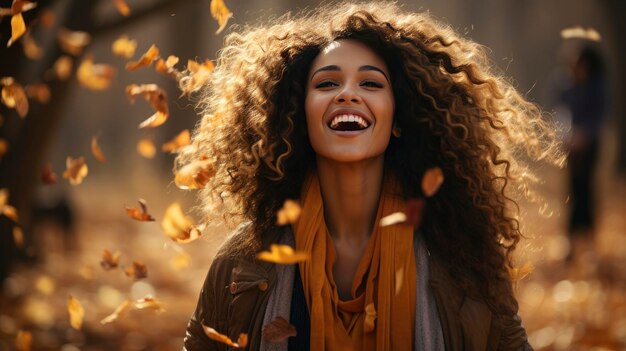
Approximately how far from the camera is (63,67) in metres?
6.91

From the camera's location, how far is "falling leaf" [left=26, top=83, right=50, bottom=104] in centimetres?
697

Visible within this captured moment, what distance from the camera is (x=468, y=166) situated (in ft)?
12.1

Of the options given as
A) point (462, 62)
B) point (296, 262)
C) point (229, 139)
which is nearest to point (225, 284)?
point (296, 262)

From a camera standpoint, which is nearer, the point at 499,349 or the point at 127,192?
the point at 499,349

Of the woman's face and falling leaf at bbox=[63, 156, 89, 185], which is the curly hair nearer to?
the woman's face

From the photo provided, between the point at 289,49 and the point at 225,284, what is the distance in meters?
0.97

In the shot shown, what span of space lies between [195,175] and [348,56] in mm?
771

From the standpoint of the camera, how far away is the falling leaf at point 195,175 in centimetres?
373

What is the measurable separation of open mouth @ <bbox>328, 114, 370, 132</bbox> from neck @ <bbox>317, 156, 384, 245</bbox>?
175mm

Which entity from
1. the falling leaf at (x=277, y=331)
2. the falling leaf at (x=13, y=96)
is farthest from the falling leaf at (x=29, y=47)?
the falling leaf at (x=277, y=331)

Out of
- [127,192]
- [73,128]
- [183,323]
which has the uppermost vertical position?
[73,128]

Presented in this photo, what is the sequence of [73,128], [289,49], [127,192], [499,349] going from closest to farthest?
[499,349] → [289,49] → [127,192] → [73,128]

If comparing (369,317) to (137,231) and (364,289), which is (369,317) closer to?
(364,289)

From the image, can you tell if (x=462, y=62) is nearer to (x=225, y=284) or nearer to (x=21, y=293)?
(x=225, y=284)
